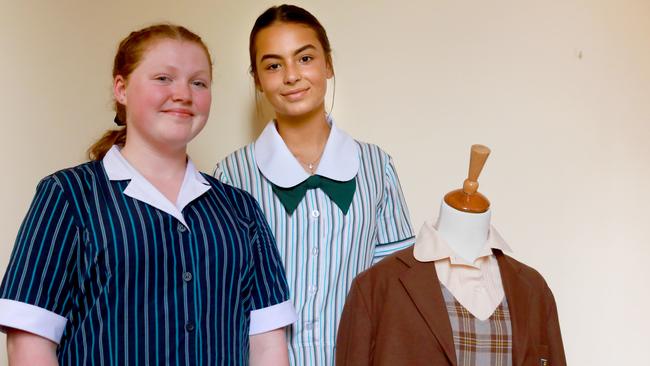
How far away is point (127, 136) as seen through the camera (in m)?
1.42

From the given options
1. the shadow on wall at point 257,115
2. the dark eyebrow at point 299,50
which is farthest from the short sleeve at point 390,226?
the shadow on wall at point 257,115

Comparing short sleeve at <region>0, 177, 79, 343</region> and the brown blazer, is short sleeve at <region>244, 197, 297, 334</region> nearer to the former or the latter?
the brown blazer

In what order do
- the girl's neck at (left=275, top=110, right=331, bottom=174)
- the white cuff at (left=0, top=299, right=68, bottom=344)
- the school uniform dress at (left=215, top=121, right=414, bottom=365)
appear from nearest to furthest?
1. the white cuff at (left=0, top=299, right=68, bottom=344)
2. the school uniform dress at (left=215, top=121, right=414, bottom=365)
3. the girl's neck at (left=275, top=110, right=331, bottom=174)

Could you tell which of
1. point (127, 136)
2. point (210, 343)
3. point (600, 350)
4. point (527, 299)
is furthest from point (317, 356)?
point (600, 350)

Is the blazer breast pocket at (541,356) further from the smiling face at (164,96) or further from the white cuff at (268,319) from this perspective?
the smiling face at (164,96)

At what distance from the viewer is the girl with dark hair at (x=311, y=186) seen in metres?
1.61

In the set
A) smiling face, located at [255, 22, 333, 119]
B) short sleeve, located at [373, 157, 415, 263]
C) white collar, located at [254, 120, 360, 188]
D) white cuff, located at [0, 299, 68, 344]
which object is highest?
smiling face, located at [255, 22, 333, 119]

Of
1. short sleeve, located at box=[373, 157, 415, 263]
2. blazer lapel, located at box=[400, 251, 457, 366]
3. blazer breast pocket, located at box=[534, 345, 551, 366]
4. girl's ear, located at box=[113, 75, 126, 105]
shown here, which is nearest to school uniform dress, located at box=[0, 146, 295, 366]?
girl's ear, located at box=[113, 75, 126, 105]

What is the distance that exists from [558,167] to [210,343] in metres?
1.19

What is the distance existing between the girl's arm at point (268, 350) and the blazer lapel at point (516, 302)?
0.47 metres

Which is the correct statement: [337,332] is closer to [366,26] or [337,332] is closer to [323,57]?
[323,57]

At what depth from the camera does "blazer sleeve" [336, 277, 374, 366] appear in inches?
56.3

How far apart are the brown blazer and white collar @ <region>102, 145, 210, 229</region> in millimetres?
399

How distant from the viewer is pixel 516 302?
142 cm
